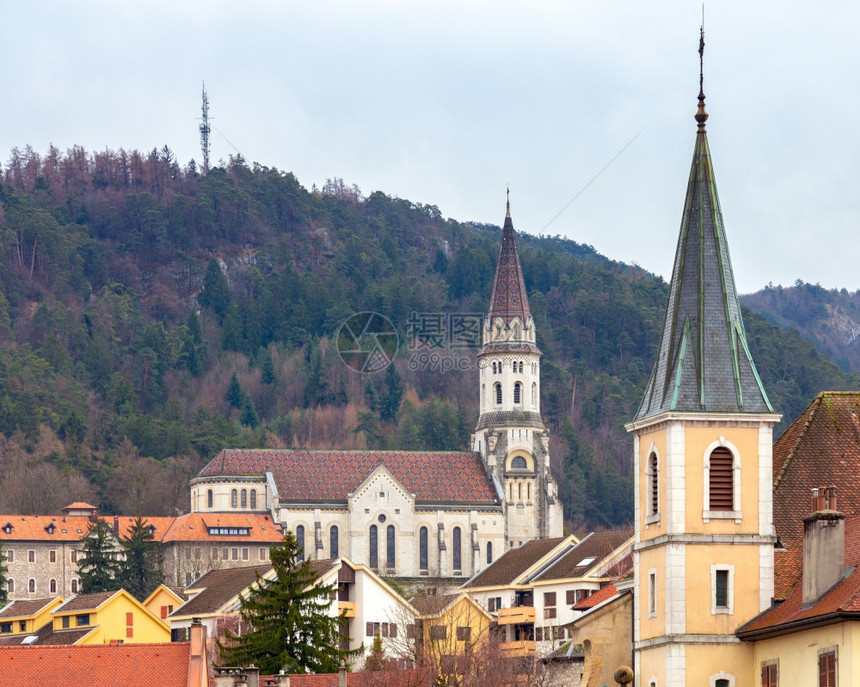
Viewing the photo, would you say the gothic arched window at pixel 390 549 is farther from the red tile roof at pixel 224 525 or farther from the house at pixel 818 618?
the house at pixel 818 618

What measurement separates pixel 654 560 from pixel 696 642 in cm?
278

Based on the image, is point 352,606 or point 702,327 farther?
point 352,606

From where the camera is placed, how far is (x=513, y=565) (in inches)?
5044

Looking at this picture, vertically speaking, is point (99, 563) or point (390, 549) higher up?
point (390, 549)

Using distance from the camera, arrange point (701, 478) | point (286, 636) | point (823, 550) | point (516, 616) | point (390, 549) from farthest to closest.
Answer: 1. point (390, 549)
2. point (516, 616)
3. point (286, 636)
4. point (701, 478)
5. point (823, 550)

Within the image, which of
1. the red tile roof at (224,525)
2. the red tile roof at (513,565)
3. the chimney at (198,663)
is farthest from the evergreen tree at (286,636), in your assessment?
the red tile roof at (224,525)

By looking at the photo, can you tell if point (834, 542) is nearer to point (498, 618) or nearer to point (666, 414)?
point (666, 414)

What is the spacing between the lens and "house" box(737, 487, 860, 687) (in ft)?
169

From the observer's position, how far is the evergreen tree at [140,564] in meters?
168

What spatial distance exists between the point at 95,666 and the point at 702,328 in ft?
59.2

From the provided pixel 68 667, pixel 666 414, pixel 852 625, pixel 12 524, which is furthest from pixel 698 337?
pixel 12 524

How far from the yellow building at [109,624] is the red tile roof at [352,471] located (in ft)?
239

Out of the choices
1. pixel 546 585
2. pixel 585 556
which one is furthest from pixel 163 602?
pixel 585 556

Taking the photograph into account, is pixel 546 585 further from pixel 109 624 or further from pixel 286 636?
pixel 286 636
